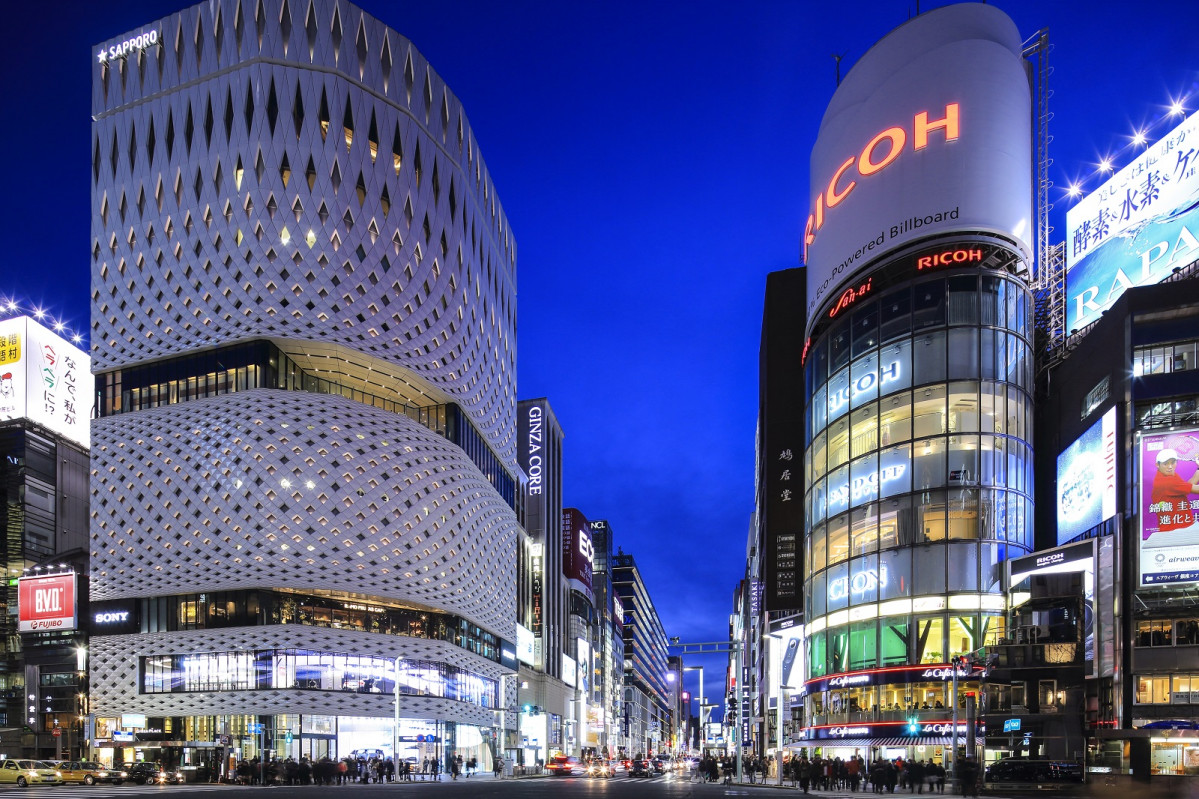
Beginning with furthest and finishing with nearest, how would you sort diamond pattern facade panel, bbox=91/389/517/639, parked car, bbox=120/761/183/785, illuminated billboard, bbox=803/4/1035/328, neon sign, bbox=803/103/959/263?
diamond pattern facade panel, bbox=91/389/517/639
neon sign, bbox=803/103/959/263
illuminated billboard, bbox=803/4/1035/328
parked car, bbox=120/761/183/785

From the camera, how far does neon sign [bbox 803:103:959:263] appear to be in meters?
67.5

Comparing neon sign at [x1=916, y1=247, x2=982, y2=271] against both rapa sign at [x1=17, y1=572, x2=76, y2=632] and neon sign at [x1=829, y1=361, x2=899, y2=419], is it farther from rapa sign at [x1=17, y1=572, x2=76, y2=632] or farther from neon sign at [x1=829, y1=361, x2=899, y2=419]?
rapa sign at [x1=17, y1=572, x2=76, y2=632]

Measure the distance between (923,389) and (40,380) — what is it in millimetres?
95090

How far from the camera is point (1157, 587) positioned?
49875 millimetres

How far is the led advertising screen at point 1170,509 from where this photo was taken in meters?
49.3

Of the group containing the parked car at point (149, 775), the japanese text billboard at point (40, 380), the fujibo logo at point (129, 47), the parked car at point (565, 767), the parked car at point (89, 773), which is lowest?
the parked car at point (565, 767)

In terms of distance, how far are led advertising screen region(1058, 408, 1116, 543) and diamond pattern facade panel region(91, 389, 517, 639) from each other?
52075mm

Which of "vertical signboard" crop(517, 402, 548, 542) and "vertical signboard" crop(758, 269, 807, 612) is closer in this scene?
"vertical signboard" crop(758, 269, 807, 612)

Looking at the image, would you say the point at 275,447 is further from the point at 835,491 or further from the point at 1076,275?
the point at 1076,275

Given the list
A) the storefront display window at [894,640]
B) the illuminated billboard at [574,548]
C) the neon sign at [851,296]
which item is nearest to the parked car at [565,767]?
the storefront display window at [894,640]

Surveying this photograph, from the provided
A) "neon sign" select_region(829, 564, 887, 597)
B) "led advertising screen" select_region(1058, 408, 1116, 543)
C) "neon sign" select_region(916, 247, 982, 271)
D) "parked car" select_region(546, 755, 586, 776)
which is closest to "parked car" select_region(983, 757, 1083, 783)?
"led advertising screen" select_region(1058, 408, 1116, 543)

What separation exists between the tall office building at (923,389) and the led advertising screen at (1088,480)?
247 cm

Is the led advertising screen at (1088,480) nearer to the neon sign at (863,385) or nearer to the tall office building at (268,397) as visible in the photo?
the neon sign at (863,385)

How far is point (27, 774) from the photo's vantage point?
5231cm
